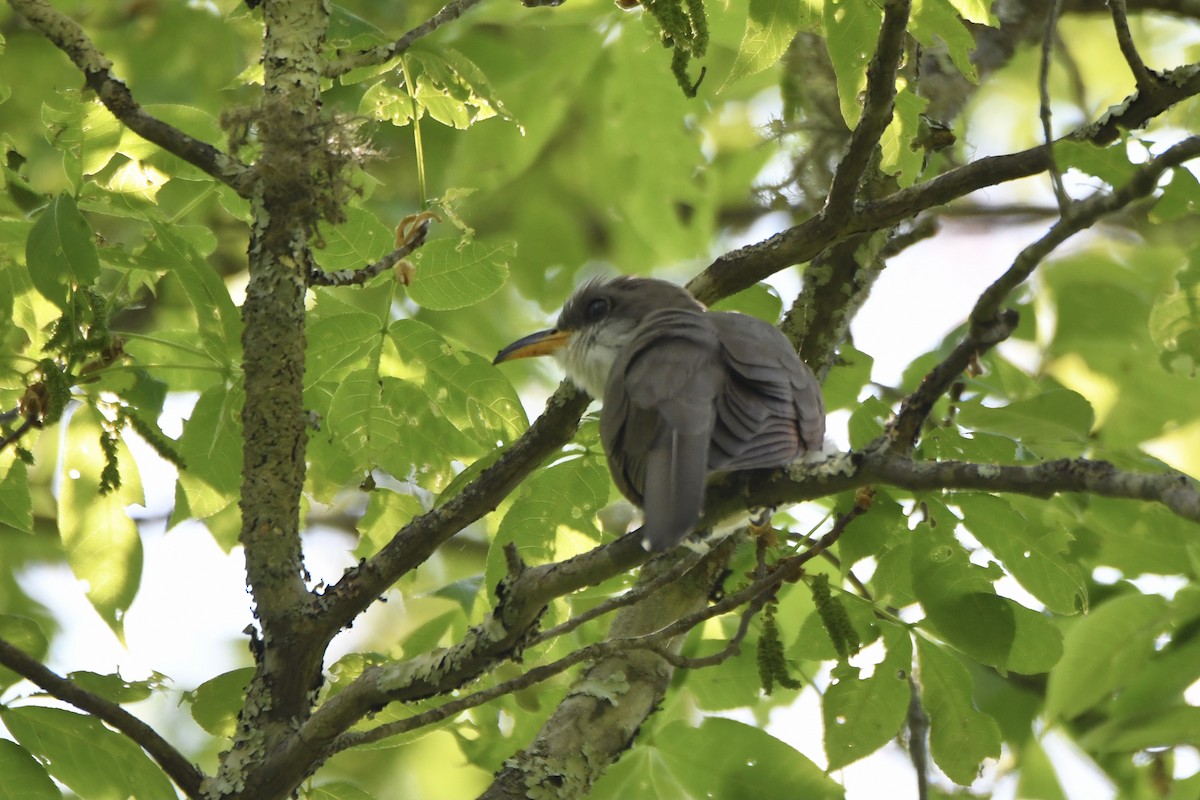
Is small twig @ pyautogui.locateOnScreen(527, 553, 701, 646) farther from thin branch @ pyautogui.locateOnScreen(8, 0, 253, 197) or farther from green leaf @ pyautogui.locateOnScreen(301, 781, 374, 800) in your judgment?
thin branch @ pyautogui.locateOnScreen(8, 0, 253, 197)

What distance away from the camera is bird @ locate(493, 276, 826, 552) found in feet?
9.30

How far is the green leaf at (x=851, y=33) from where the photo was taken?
2967 mm

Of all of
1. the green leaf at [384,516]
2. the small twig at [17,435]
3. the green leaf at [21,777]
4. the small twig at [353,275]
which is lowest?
the green leaf at [21,777]

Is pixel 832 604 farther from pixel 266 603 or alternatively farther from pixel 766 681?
pixel 266 603

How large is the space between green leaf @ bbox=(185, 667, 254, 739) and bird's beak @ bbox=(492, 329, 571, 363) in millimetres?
1381

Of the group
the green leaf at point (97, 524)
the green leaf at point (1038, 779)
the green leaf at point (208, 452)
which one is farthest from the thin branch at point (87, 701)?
the green leaf at point (1038, 779)

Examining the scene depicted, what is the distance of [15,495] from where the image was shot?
3.29 metres

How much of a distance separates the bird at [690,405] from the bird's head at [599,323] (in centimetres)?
2

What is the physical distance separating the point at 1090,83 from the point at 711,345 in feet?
17.6

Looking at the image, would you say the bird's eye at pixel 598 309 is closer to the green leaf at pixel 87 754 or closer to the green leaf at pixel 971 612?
the green leaf at pixel 971 612


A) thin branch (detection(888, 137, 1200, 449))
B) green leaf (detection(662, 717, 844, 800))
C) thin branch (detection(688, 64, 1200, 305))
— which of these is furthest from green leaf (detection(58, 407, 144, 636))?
thin branch (detection(888, 137, 1200, 449))

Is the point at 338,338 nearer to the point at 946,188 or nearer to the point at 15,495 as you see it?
the point at 15,495

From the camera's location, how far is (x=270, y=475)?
9.47ft

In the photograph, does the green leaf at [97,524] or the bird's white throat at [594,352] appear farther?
the bird's white throat at [594,352]
